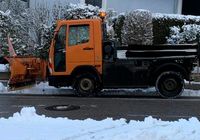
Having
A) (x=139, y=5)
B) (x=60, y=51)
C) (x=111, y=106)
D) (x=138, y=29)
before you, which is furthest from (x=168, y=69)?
(x=139, y=5)

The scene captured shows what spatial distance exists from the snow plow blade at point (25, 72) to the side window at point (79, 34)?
1.46m

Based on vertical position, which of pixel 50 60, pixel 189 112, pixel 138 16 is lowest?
pixel 189 112

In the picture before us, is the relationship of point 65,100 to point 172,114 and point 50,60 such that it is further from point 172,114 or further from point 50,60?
point 172,114

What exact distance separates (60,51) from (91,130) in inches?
308

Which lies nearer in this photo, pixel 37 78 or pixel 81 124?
pixel 81 124

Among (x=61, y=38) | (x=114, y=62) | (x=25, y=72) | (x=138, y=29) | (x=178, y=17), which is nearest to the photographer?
(x=114, y=62)

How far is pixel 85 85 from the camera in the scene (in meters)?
16.8

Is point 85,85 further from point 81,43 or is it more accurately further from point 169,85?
point 169,85

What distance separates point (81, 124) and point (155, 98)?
698 cm

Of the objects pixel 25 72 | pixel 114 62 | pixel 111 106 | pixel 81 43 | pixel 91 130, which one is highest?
pixel 81 43

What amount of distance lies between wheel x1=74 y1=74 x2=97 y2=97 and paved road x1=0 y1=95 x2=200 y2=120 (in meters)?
0.34

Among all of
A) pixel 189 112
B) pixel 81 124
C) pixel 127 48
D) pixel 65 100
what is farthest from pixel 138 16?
pixel 81 124

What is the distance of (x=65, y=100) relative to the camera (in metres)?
15.9

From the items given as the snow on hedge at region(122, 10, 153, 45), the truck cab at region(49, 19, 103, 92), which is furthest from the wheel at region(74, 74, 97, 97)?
the snow on hedge at region(122, 10, 153, 45)
